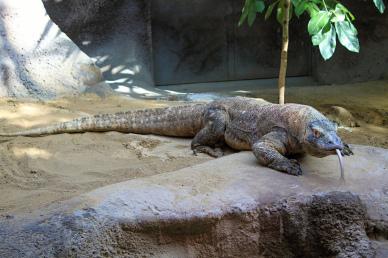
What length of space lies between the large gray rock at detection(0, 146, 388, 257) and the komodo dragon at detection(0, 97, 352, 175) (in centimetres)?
23

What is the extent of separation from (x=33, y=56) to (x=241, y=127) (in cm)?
371

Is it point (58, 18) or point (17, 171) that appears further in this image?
point (58, 18)

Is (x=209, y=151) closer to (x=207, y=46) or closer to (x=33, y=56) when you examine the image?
(x=33, y=56)

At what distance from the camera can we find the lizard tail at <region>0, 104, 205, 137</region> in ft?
17.4

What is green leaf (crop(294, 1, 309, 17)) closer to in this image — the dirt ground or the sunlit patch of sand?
the dirt ground

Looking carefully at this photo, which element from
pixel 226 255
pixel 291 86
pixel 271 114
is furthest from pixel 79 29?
pixel 226 255

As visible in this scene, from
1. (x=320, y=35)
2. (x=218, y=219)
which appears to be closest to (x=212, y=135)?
(x=320, y=35)

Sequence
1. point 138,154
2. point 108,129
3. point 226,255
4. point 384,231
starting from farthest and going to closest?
point 108,129 < point 138,154 < point 384,231 < point 226,255

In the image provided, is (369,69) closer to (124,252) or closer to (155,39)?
(155,39)

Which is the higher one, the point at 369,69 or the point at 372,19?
the point at 372,19

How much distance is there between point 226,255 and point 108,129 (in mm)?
2928

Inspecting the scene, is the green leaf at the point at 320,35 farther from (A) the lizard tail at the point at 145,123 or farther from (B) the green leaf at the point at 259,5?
(A) the lizard tail at the point at 145,123

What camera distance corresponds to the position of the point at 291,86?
983 centimetres

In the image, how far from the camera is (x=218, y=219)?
9.57 feet
